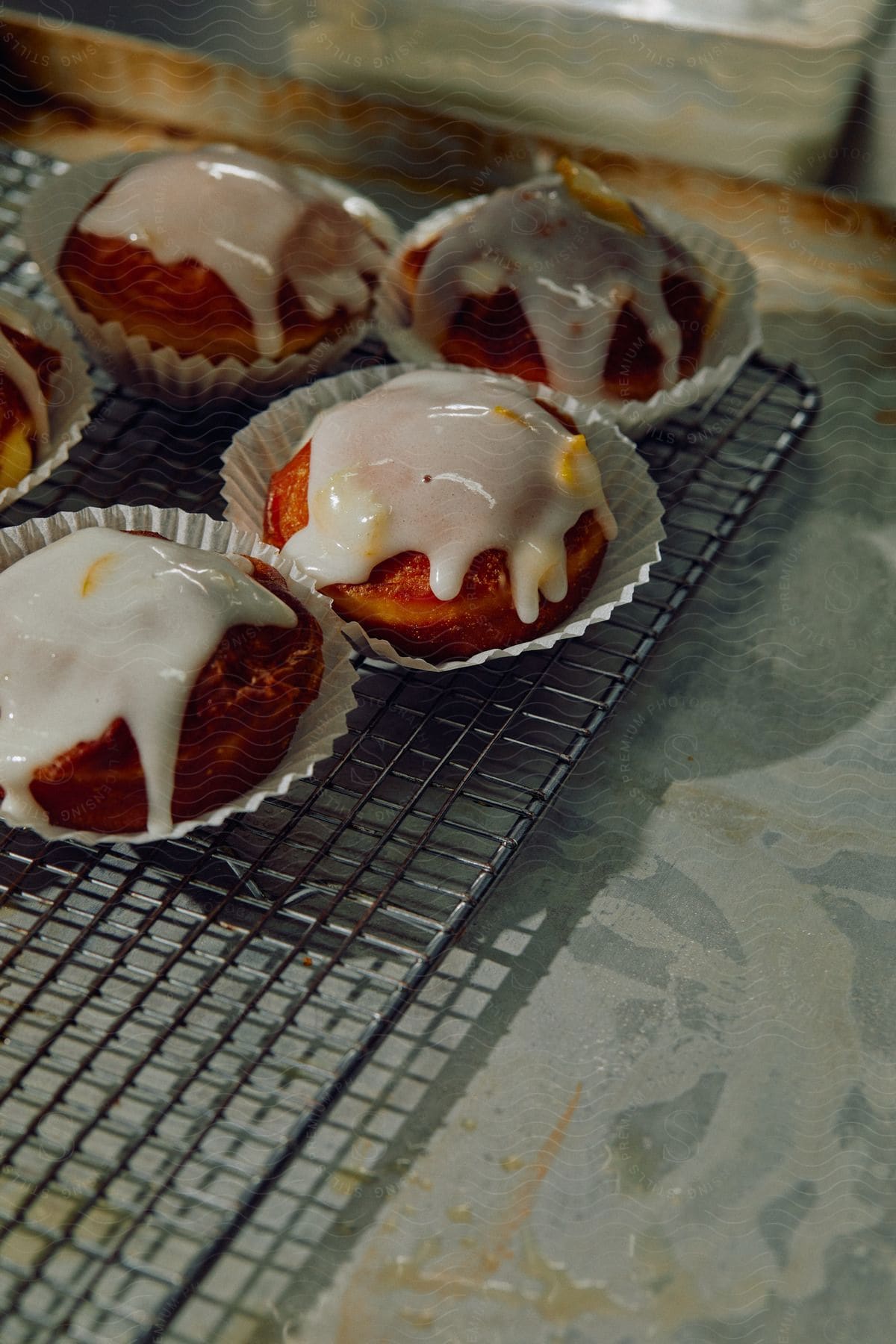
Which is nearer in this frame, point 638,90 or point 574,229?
point 574,229

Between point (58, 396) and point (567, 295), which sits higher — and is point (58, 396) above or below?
below

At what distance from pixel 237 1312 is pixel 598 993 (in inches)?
19.9

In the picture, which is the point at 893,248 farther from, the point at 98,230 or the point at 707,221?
the point at 98,230

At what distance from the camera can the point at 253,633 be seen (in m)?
1.63

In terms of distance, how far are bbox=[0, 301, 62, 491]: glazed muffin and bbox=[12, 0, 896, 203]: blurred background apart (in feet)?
3.31

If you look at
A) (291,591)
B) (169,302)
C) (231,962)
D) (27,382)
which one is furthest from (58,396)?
(231,962)

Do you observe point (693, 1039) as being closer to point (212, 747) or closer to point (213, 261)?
point (212, 747)

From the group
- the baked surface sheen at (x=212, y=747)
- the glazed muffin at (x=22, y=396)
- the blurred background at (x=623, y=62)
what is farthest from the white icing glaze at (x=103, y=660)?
the blurred background at (x=623, y=62)

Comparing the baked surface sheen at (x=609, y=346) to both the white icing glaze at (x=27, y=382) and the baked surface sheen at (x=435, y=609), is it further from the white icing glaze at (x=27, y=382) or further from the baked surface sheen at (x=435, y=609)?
the white icing glaze at (x=27, y=382)

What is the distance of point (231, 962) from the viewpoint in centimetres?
147

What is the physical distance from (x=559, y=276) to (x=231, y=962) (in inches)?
46.2

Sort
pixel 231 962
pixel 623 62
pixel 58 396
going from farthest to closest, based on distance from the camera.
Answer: pixel 623 62 → pixel 58 396 → pixel 231 962

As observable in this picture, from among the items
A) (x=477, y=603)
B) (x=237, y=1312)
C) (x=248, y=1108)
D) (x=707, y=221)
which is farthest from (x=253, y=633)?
(x=707, y=221)

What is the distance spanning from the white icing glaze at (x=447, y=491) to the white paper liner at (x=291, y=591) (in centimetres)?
4
